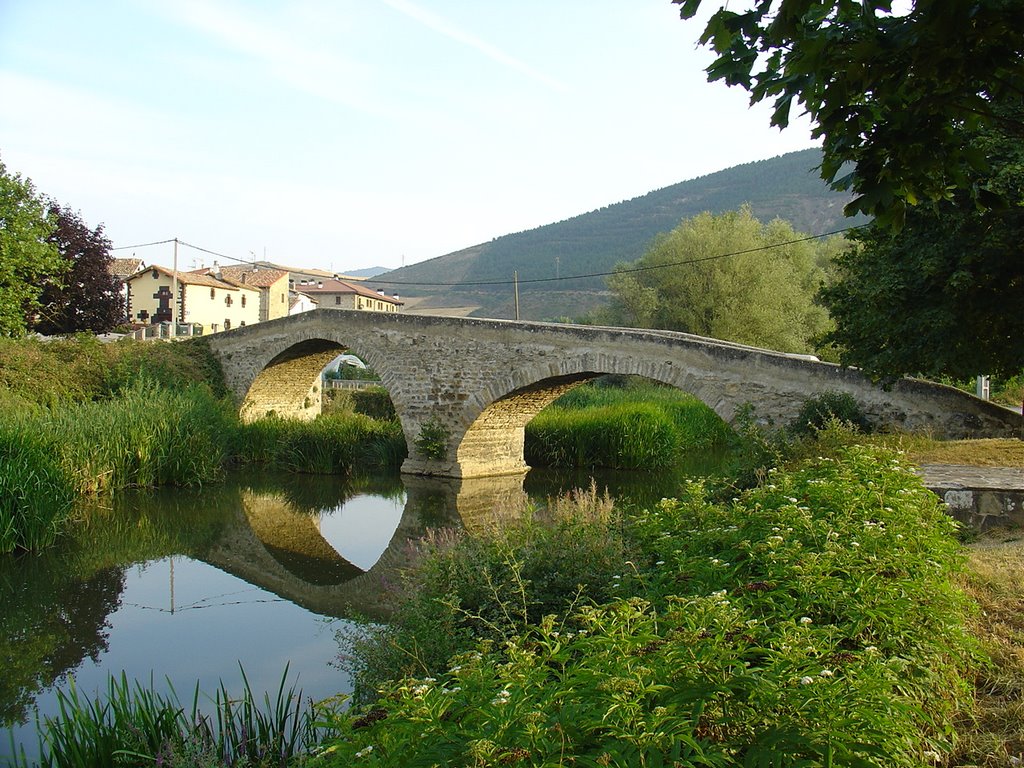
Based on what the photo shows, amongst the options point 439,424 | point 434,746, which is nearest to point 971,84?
point 434,746

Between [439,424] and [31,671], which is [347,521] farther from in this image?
[31,671]

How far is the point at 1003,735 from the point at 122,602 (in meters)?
7.97

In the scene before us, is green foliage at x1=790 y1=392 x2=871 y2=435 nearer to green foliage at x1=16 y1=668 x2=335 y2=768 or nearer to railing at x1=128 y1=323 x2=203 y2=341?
green foliage at x1=16 y1=668 x2=335 y2=768

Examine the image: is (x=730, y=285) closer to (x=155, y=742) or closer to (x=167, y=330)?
(x=167, y=330)

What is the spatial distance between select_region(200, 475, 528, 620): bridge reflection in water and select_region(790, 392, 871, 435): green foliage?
4.35 metres

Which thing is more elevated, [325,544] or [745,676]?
[745,676]

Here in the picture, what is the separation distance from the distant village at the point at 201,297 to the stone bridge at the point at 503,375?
12479 mm

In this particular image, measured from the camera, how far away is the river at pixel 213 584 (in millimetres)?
6520

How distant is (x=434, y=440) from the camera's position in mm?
17266

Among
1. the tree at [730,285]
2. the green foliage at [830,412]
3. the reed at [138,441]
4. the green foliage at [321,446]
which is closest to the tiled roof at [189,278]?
the tree at [730,285]

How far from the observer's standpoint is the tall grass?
1764 centimetres

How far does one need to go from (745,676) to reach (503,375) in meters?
14.1

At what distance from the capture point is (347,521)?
13289 millimetres

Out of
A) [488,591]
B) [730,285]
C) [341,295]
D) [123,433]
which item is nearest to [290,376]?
[123,433]
